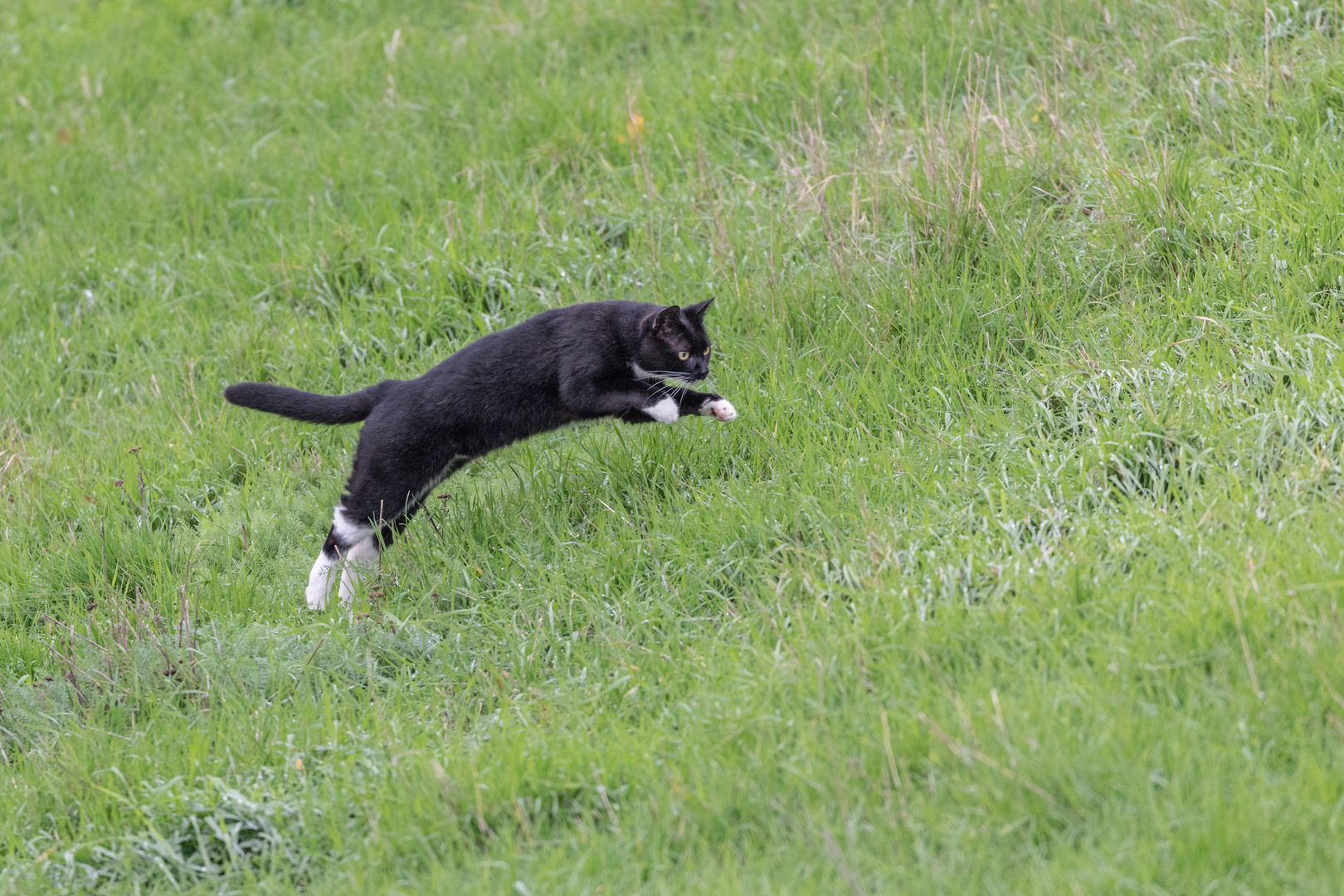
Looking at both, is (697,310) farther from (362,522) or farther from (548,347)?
(362,522)

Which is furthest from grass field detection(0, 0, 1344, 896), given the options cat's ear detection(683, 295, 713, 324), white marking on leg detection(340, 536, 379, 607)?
cat's ear detection(683, 295, 713, 324)

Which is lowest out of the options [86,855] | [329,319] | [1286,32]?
[86,855]

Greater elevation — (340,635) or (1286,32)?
(1286,32)

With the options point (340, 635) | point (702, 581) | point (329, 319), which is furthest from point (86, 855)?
point (329, 319)

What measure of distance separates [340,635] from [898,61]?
5.14 m

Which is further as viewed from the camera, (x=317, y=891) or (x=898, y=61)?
(x=898, y=61)

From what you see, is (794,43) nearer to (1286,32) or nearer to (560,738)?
(1286,32)

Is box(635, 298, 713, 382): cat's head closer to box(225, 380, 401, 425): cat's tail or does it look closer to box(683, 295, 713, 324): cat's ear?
box(683, 295, 713, 324): cat's ear

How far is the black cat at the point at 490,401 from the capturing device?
5.14 metres

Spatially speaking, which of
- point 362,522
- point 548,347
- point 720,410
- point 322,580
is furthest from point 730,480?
point 322,580

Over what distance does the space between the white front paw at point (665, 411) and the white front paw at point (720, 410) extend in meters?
0.15

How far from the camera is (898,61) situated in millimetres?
7457

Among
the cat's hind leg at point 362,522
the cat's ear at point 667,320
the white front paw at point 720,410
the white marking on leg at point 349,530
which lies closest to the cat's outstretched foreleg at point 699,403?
the white front paw at point 720,410

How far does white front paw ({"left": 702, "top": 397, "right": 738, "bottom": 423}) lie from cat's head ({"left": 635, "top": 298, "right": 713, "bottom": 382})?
22cm
